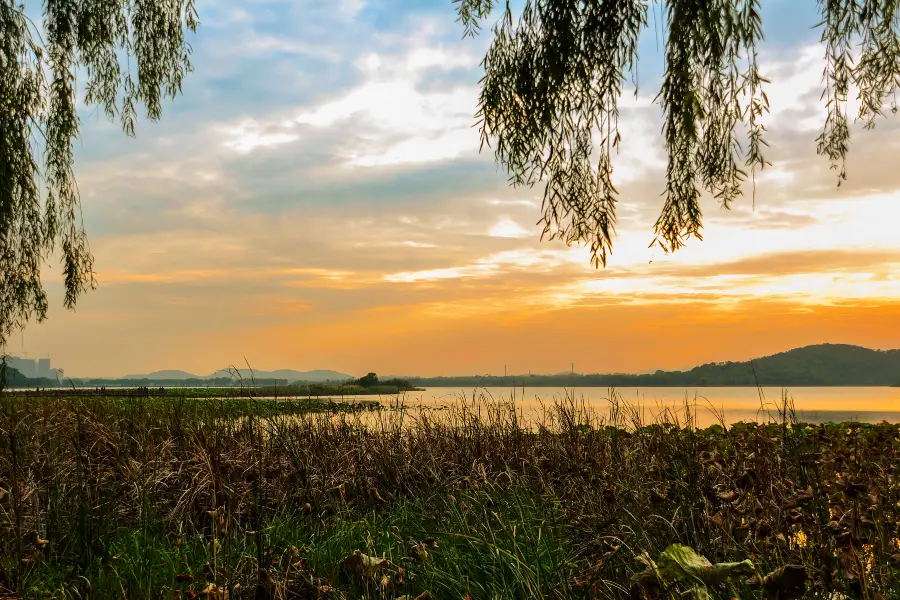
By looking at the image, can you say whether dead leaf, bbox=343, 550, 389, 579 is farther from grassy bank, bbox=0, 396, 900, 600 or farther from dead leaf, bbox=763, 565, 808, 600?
dead leaf, bbox=763, 565, 808, 600

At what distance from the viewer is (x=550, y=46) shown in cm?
338

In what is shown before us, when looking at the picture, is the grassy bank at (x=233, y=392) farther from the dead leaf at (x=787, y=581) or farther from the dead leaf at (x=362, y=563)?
the dead leaf at (x=787, y=581)

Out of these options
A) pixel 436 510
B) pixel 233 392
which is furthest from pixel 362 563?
pixel 233 392

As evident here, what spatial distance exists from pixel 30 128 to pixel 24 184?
0.42 m

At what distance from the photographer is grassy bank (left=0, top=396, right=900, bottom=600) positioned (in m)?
2.89

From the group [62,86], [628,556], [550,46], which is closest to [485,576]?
[628,556]

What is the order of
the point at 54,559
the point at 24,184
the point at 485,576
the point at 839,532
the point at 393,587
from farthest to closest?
the point at 24,184, the point at 54,559, the point at 485,576, the point at 393,587, the point at 839,532

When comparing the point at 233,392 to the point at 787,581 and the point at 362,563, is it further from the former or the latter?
the point at 787,581

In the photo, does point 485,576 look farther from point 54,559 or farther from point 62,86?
point 62,86

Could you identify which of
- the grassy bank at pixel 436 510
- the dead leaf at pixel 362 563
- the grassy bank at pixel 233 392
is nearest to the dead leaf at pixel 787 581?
the grassy bank at pixel 436 510

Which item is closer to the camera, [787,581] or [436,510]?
[787,581]

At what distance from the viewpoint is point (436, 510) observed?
474 centimetres

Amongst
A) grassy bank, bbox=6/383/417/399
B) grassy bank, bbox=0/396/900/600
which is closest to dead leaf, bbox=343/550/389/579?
grassy bank, bbox=0/396/900/600

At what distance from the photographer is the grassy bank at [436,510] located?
9.48ft
